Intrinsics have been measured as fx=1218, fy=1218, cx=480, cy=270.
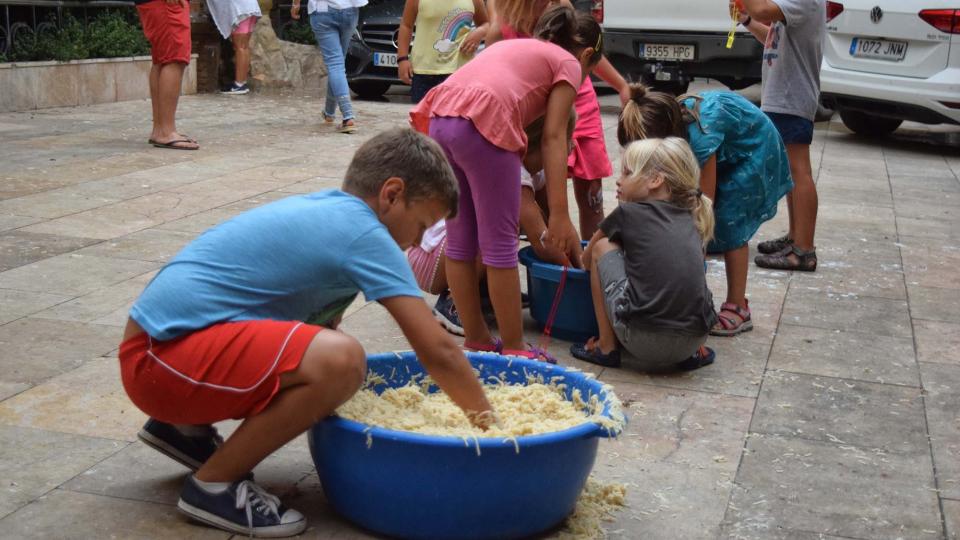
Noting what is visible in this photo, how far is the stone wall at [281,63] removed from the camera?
13391 millimetres

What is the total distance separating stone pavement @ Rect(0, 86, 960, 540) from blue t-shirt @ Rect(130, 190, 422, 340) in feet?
1.80

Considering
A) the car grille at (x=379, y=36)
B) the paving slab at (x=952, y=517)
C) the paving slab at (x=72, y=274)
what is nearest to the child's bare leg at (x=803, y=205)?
the paving slab at (x=952, y=517)

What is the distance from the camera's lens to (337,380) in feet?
9.36

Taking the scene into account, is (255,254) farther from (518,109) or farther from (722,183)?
(722,183)

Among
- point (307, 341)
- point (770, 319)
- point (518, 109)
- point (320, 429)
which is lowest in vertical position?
point (770, 319)

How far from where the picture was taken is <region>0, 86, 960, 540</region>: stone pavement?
320 centimetres

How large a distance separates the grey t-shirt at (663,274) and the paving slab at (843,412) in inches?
14.4

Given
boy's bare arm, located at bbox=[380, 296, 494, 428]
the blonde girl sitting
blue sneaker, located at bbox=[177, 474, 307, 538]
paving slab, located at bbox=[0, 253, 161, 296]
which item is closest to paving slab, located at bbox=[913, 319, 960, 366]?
the blonde girl sitting

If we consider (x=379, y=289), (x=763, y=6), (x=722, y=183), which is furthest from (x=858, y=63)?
(x=379, y=289)

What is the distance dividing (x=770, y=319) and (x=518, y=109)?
5.72 feet

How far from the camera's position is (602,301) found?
449 cm

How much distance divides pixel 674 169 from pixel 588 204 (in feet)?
4.21

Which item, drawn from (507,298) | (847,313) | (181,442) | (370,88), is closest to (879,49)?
(370,88)

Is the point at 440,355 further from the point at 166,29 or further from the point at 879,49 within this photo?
the point at 879,49
